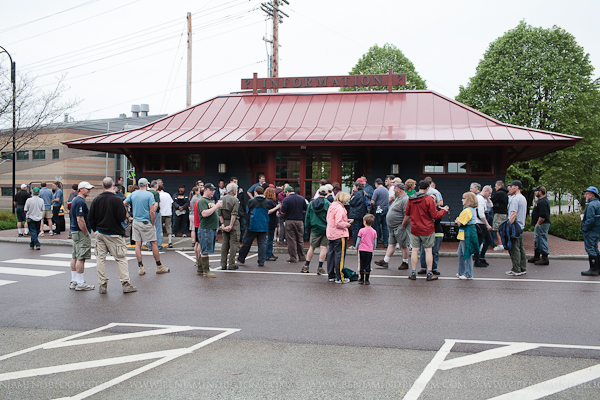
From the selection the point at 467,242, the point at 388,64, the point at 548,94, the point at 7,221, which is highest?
the point at 388,64

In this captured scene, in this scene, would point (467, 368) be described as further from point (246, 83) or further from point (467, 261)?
point (246, 83)

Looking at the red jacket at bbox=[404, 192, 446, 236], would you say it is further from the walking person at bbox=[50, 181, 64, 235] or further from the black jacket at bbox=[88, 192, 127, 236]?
the walking person at bbox=[50, 181, 64, 235]

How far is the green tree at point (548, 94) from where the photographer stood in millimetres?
27266

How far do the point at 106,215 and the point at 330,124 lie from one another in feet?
34.2

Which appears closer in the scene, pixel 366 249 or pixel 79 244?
pixel 79 244

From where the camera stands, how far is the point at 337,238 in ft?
28.8

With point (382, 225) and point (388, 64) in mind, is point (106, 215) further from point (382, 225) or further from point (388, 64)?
point (388, 64)

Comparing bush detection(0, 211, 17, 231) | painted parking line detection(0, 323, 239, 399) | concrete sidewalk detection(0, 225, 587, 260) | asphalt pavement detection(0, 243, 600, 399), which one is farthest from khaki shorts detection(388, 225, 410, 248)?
bush detection(0, 211, 17, 231)

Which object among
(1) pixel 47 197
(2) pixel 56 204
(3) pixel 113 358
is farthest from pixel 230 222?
(2) pixel 56 204

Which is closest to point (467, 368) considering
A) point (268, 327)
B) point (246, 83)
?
point (268, 327)

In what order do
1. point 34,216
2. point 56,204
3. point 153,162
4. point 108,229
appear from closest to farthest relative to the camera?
point 108,229 < point 34,216 < point 56,204 < point 153,162

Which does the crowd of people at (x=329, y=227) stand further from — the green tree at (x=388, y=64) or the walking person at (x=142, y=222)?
the green tree at (x=388, y=64)

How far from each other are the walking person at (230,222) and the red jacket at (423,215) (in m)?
3.67

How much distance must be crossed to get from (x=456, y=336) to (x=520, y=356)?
0.80 metres
